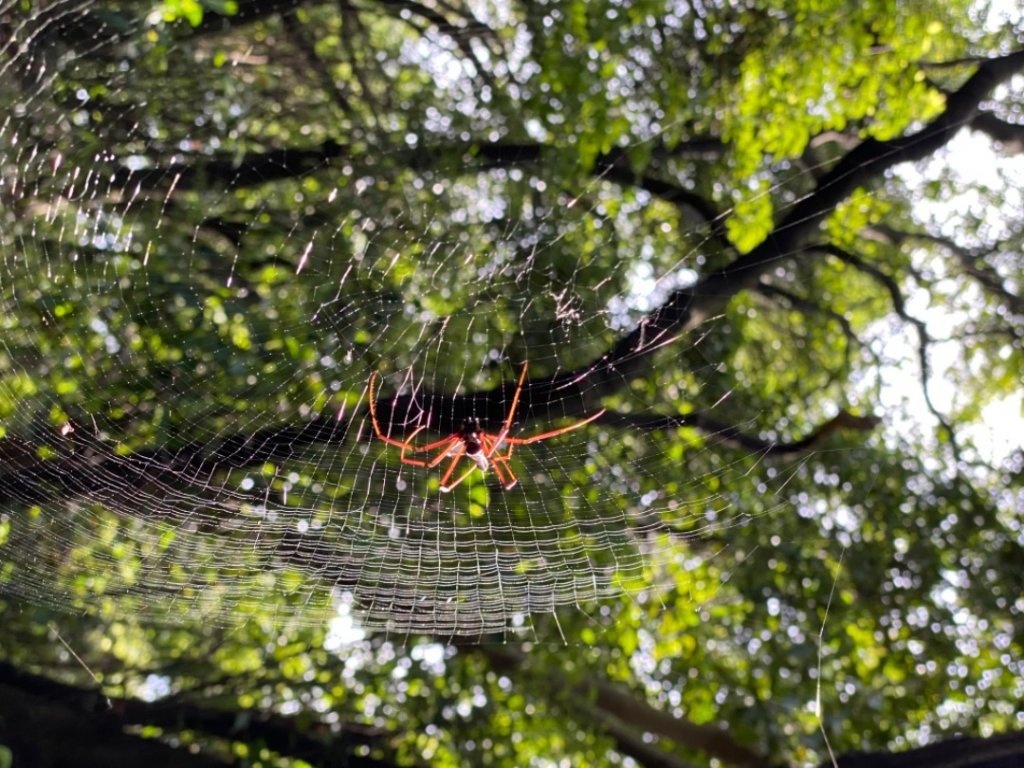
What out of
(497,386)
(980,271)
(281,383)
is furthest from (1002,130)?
(281,383)

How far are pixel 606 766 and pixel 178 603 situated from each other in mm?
3621

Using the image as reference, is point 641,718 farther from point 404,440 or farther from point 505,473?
point 404,440

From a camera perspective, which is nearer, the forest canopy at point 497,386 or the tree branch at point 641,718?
the forest canopy at point 497,386

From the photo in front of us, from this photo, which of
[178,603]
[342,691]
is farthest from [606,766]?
[178,603]

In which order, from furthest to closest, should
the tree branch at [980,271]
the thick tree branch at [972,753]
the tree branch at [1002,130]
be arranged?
1. the tree branch at [980,271]
2. the tree branch at [1002,130]
3. the thick tree branch at [972,753]

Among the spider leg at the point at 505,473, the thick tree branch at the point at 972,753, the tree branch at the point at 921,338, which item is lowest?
the thick tree branch at the point at 972,753

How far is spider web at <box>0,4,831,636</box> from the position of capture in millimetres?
3049

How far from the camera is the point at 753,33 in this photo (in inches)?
178

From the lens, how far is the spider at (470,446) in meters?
3.30

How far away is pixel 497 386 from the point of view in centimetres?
375

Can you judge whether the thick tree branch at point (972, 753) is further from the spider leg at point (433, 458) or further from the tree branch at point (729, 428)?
the spider leg at point (433, 458)

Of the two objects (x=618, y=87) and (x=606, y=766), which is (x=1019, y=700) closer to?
(x=606, y=766)

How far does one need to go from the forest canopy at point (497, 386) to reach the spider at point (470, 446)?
0.02m

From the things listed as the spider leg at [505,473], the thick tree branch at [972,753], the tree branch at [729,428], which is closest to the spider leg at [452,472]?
the spider leg at [505,473]
